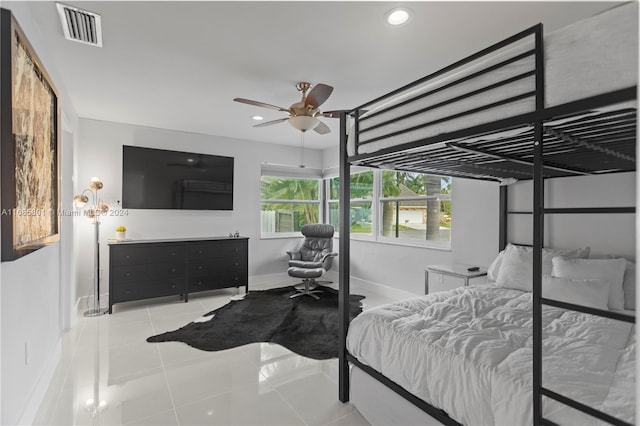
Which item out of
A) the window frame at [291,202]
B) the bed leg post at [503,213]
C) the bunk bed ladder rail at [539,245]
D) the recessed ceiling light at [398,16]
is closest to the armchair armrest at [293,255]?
the window frame at [291,202]

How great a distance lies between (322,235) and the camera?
558cm

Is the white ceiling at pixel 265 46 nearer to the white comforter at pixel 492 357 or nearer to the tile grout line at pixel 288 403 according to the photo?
the white comforter at pixel 492 357

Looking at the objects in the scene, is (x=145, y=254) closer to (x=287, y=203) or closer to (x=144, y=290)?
(x=144, y=290)

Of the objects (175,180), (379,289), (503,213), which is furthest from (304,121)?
(379,289)

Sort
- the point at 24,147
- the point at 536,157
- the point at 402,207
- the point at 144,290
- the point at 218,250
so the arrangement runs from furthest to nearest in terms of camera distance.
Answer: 1. the point at 402,207
2. the point at 218,250
3. the point at 144,290
4. the point at 24,147
5. the point at 536,157

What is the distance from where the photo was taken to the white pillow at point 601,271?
235cm

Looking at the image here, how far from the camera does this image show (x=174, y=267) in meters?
4.54

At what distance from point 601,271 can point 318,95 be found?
8.58 ft

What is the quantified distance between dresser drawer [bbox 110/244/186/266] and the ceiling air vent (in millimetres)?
2622

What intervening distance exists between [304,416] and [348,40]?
2.63 m

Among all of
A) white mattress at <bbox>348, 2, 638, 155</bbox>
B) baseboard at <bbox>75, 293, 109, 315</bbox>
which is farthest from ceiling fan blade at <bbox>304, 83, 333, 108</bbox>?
baseboard at <bbox>75, 293, 109, 315</bbox>

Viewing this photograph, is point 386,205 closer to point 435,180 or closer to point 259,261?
point 435,180

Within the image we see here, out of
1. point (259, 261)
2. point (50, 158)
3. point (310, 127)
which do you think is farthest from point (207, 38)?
point (259, 261)

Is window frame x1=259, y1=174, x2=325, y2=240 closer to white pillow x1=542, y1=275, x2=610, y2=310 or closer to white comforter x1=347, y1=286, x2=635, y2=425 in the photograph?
white comforter x1=347, y1=286, x2=635, y2=425
